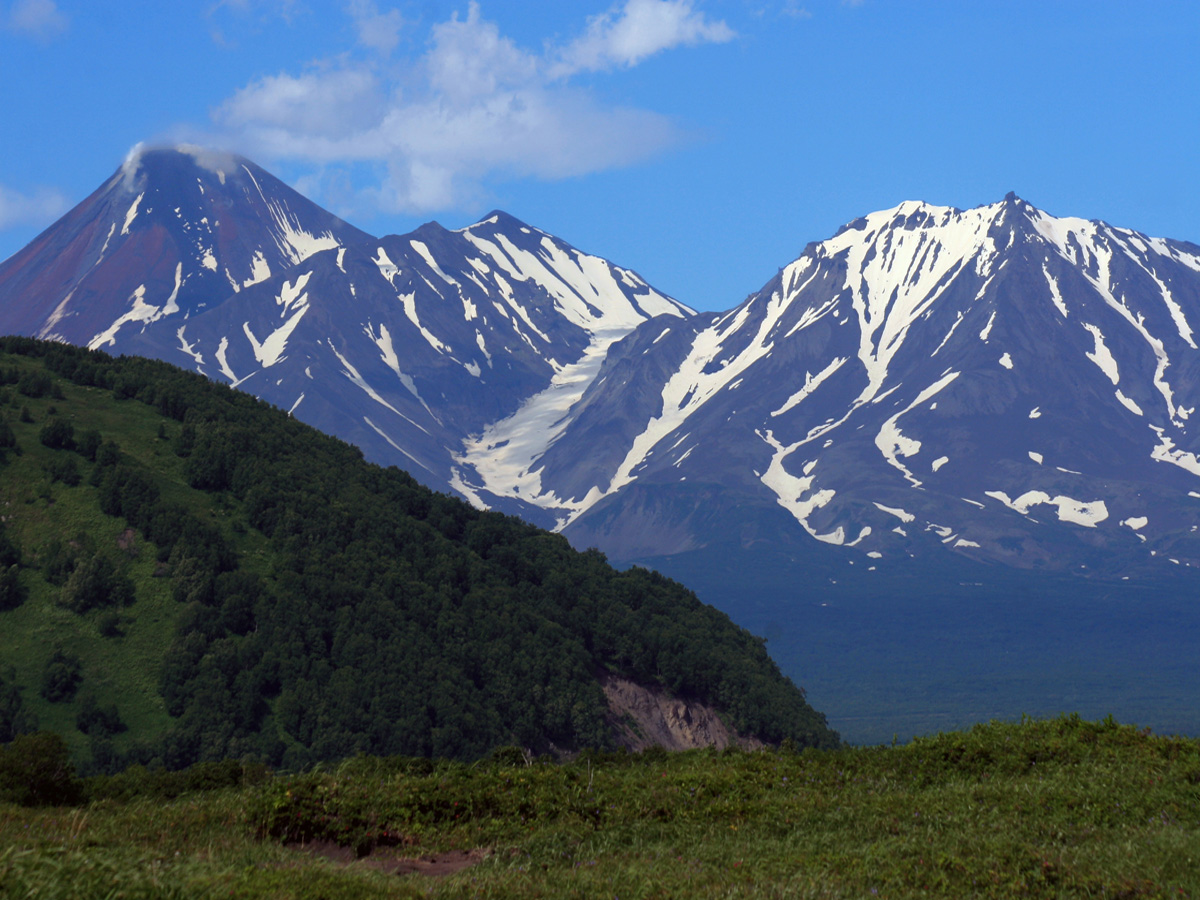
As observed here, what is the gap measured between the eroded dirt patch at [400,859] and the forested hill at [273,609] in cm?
4177

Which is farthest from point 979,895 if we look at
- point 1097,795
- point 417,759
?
point 417,759

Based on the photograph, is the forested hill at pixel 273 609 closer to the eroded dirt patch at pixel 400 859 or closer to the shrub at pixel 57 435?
the shrub at pixel 57 435

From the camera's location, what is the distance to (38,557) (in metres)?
65.2

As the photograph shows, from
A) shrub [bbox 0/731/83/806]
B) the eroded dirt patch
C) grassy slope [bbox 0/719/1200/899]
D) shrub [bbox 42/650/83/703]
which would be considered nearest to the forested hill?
shrub [bbox 42/650/83/703]

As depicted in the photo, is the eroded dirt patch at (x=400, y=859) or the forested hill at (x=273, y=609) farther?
the forested hill at (x=273, y=609)

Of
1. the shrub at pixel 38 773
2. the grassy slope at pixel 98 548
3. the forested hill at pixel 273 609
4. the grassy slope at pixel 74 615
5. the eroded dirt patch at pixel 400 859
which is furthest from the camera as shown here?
the forested hill at pixel 273 609

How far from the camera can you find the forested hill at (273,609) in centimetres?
6044

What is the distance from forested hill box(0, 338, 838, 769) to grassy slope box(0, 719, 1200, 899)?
38542 millimetres

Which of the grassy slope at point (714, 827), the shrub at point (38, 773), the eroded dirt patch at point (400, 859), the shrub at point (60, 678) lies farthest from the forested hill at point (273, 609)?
the eroded dirt patch at point (400, 859)

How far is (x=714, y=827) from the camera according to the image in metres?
19.7

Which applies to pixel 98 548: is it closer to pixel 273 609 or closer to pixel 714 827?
pixel 273 609

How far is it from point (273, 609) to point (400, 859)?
52.7 metres

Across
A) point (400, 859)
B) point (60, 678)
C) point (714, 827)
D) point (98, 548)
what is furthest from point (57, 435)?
point (714, 827)

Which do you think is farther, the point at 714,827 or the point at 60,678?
the point at 60,678
